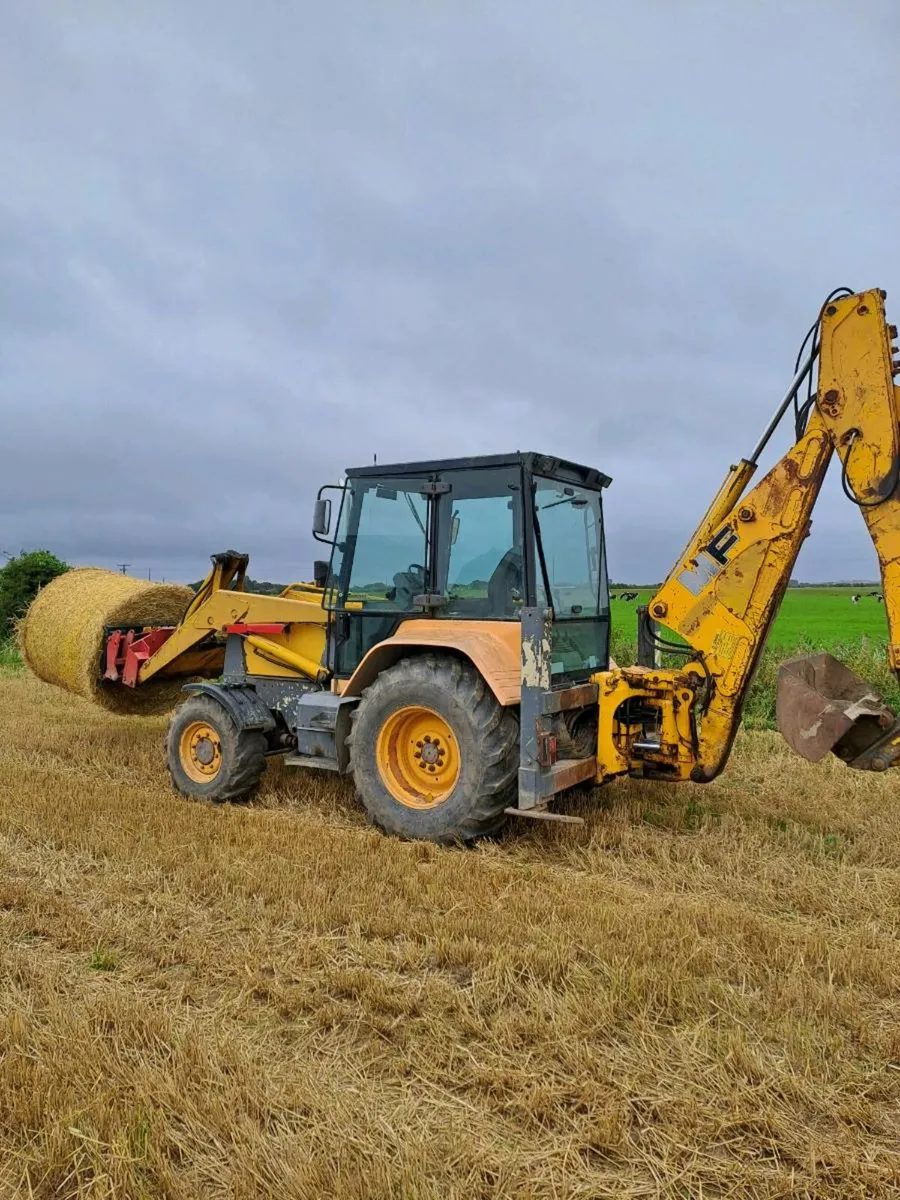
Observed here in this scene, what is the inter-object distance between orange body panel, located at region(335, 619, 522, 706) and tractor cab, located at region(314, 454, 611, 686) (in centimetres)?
6

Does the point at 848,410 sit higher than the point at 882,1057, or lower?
higher

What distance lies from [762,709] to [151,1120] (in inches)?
387

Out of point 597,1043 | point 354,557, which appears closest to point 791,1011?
point 597,1043

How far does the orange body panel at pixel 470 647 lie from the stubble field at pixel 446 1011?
1.03 metres

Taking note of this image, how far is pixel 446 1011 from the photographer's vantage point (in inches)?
133

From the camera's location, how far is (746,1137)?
2.65 metres

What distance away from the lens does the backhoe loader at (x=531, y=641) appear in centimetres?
508

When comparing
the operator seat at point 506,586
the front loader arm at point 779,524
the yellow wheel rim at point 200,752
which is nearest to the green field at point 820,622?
the operator seat at point 506,586

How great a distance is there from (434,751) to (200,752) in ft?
7.16

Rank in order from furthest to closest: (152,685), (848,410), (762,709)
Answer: (762,709), (152,685), (848,410)

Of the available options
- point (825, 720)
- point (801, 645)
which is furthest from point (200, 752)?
point (801, 645)

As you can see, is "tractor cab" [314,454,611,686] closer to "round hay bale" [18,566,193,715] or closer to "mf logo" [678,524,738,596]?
"mf logo" [678,524,738,596]

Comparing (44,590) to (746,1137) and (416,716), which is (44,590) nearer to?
(416,716)

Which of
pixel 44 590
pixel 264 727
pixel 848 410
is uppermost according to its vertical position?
pixel 848 410
